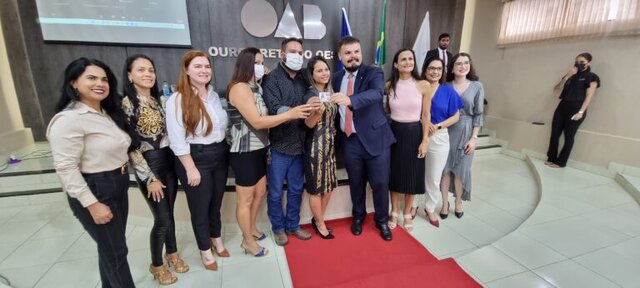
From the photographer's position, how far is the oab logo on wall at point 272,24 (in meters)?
4.60

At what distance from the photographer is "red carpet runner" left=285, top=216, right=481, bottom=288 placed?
185cm

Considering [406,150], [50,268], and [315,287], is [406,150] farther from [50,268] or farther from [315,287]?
[50,268]

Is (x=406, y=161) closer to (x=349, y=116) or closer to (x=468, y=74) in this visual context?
(x=349, y=116)

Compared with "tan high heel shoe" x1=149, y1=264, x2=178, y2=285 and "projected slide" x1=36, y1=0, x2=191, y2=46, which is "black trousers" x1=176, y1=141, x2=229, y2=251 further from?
"projected slide" x1=36, y1=0, x2=191, y2=46

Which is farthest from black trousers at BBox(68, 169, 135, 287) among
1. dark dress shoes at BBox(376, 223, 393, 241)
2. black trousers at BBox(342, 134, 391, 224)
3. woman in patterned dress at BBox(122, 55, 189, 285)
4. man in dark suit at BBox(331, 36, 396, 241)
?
dark dress shoes at BBox(376, 223, 393, 241)

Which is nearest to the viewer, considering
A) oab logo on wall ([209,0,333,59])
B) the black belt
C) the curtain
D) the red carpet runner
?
the black belt

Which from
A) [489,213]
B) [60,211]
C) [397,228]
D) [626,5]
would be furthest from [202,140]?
[626,5]

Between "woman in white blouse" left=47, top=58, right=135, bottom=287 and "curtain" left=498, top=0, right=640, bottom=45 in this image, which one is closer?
"woman in white blouse" left=47, top=58, right=135, bottom=287

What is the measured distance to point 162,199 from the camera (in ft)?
5.80

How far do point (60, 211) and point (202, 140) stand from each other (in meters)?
2.50

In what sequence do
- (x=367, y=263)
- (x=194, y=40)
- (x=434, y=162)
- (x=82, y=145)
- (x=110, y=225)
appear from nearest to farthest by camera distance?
(x=82, y=145) < (x=110, y=225) < (x=367, y=263) < (x=434, y=162) < (x=194, y=40)

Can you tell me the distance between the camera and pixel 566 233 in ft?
7.80

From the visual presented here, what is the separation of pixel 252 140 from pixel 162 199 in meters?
0.67

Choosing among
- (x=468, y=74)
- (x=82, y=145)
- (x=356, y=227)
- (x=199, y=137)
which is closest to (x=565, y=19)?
(x=468, y=74)
